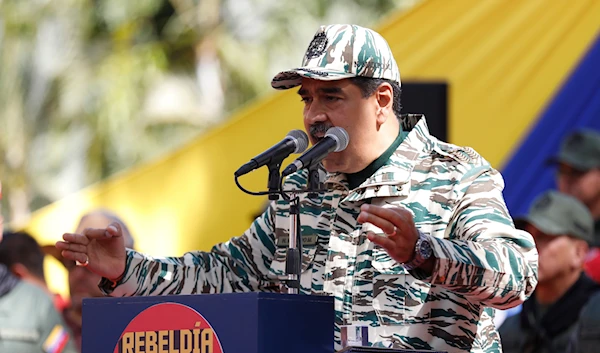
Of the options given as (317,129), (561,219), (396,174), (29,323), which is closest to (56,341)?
(29,323)

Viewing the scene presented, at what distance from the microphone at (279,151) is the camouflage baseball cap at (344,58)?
0.35m

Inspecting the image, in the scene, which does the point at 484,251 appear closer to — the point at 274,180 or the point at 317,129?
the point at 274,180

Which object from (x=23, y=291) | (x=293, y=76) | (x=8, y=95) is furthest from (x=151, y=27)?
(x=293, y=76)

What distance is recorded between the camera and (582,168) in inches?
311

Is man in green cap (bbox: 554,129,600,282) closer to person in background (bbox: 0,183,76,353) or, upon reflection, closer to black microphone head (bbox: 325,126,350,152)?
person in background (bbox: 0,183,76,353)

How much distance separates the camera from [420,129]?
14.9 feet

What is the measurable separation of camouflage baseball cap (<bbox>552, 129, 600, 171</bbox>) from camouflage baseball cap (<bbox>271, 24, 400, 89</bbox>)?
3.59 m

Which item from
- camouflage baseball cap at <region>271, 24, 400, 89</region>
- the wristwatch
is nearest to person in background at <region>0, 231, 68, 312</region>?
camouflage baseball cap at <region>271, 24, 400, 89</region>

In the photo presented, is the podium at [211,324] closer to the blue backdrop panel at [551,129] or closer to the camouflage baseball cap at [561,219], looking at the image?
the camouflage baseball cap at [561,219]

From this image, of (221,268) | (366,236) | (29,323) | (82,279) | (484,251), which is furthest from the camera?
(82,279)

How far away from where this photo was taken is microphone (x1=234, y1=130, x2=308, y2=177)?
3920 millimetres

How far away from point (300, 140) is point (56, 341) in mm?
3195

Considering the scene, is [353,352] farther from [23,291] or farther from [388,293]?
[23,291]

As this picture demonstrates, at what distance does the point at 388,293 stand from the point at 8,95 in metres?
16.9
